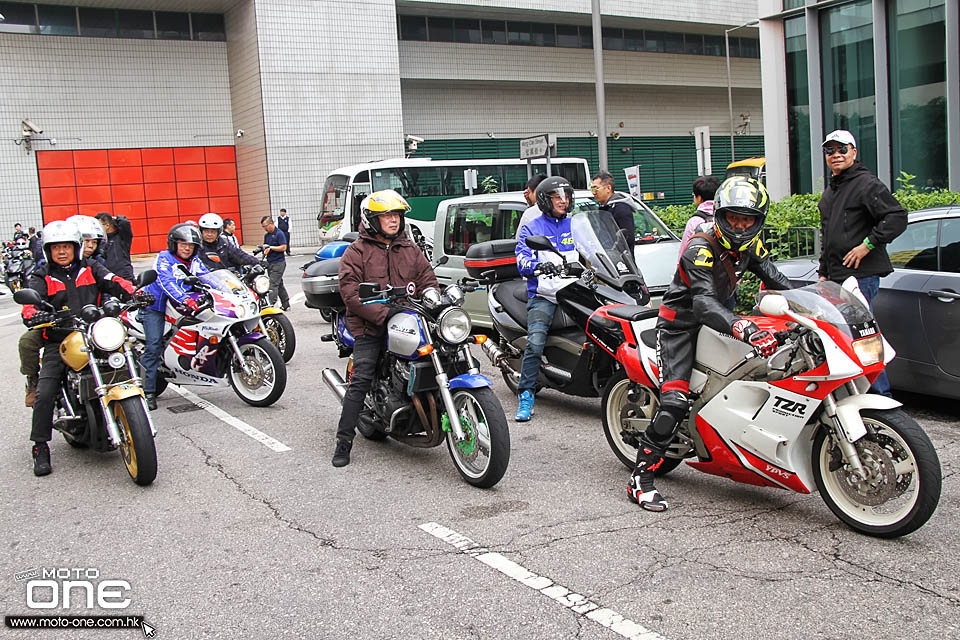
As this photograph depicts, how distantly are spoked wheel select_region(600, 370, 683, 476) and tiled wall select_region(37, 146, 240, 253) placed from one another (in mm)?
33108

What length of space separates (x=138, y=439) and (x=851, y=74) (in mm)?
14968

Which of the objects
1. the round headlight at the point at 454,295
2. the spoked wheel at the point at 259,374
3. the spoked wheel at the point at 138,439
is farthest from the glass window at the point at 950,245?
the spoked wheel at the point at 138,439

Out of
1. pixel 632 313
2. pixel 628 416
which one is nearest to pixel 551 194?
pixel 632 313

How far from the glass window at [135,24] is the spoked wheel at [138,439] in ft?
108

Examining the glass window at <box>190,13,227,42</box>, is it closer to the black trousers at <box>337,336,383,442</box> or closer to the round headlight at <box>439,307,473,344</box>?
the black trousers at <box>337,336,383,442</box>

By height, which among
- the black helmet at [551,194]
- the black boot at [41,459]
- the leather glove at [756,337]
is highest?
the black helmet at [551,194]

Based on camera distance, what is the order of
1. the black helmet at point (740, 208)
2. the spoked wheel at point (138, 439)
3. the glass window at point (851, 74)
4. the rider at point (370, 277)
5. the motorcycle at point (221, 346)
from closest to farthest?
the black helmet at point (740, 208) → the spoked wheel at point (138, 439) → the rider at point (370, 277) → the motorcycle at point (221, 346) → the glass window at point (851, 74)

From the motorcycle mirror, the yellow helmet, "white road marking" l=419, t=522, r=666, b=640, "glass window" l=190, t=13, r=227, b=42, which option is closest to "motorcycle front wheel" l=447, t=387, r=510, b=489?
"white road marking" l=419, t=522, r=666, b=640

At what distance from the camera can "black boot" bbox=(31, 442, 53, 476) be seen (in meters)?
6.20

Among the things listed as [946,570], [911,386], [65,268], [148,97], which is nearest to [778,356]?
[946,570]

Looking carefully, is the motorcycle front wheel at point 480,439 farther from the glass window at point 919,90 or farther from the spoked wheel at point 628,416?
the glass window at point 919,90

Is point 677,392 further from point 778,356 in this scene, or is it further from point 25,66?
point 25,66

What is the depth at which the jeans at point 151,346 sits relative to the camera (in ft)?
27.6

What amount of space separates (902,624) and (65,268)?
5.52 metres
